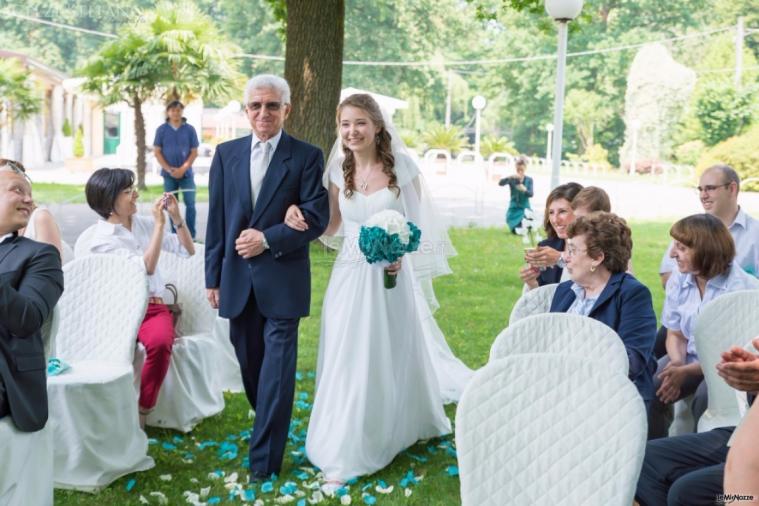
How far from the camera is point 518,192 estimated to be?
15.9 metres

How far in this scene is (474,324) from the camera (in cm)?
892

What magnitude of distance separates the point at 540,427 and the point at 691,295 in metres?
2.17

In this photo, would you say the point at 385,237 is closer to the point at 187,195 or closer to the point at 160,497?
the point at 160,497

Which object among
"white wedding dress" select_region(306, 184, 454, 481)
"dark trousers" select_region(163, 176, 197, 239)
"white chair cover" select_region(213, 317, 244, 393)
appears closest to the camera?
"white wedding dress" select_region(306, 184, 454, 481)

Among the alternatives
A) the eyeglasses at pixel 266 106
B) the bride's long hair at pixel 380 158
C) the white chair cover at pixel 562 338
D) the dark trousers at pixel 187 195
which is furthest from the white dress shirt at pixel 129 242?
the dark trousers at pixel 187 195

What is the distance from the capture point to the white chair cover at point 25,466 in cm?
354

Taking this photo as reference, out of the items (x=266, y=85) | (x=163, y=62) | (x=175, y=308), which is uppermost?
(x=163, y=62)

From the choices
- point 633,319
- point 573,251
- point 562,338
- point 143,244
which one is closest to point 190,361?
point 143,244

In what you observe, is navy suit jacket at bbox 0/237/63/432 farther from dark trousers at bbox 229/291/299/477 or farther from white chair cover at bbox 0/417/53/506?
dark trousers at bbox 229/291/299/477

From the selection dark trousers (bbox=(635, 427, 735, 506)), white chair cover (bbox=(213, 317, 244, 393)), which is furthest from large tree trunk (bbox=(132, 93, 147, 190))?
dark trousers (bbox=(635, 427, 735, 506))

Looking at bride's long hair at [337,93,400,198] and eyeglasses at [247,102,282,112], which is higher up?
eyeglasses at [247,102,282,112]

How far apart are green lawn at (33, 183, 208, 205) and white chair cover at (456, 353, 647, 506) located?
17.5 m

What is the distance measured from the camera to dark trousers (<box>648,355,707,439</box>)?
4504 millimetres

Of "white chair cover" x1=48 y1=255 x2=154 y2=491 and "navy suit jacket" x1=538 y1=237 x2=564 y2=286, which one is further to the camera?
"navy suit jacket" x1=538 y1=237 x2=564 y2=286
